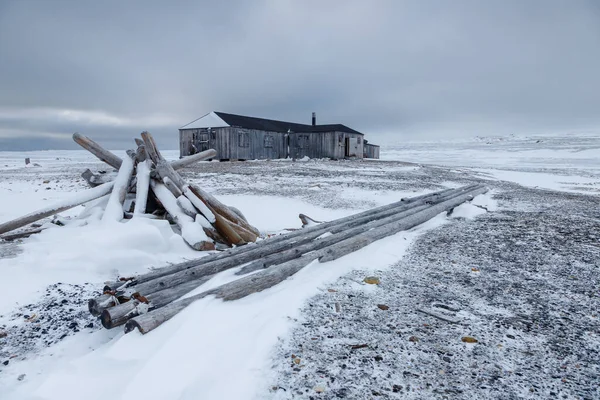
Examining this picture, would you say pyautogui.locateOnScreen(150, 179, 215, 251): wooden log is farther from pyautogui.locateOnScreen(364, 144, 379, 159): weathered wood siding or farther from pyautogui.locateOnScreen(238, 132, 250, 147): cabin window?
pyautogui.locateOnScreen(364, 144, 379, 159): weathered wood siding

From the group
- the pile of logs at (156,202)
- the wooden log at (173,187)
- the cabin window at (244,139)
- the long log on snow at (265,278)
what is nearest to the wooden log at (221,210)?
the pile of logs at (156,202)

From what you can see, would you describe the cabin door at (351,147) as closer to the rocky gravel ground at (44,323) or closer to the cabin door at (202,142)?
the cabin door at (202,142)

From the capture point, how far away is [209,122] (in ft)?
94.2

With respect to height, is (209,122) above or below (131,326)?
above

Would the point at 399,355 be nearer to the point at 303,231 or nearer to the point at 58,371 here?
the point at 58,371

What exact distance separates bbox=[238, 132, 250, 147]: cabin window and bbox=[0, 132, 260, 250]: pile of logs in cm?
2253

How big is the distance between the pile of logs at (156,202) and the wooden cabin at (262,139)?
21923 mm

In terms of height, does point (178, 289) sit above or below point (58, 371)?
above

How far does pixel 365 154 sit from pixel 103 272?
3949 centimetres

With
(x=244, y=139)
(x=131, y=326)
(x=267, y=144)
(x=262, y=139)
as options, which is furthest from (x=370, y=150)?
(x=131, y=326)

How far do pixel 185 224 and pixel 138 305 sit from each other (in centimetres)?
264

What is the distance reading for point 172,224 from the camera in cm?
593

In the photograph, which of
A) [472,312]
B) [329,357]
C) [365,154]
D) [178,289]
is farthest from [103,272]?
[365,154]

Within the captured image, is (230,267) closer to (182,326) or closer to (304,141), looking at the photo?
(182,326)
